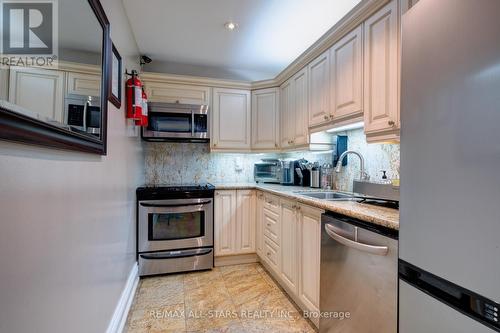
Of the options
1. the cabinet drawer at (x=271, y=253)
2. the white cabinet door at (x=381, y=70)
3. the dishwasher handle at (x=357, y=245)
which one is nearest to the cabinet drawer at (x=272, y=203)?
the cabinet drawer at (x=271, y=253)

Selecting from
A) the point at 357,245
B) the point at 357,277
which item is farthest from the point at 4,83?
the point at 357,277

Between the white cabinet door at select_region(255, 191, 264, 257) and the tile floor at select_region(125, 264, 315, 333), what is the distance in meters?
0.29

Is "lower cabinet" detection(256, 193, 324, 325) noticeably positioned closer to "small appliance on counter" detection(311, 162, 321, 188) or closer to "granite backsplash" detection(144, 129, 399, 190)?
"small appliance on counter" detection(311, 162, 321, 188)

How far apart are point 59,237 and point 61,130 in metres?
0.40

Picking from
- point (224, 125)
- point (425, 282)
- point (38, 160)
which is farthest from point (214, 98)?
point (425, 282)

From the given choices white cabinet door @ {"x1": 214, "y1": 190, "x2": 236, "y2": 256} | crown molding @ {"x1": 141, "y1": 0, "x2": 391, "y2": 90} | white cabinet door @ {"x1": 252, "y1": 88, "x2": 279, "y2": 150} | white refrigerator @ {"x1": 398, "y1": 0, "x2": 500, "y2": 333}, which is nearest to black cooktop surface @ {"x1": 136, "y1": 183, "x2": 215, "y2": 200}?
white cabinet door @ {"x1": 214, "y1": 190, "x2": 236, "y2": 256}

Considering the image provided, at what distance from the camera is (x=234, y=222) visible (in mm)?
2992

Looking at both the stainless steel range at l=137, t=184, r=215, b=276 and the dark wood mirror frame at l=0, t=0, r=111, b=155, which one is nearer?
the dark wood mirror frame at l=0, t=0, r=111, b=155

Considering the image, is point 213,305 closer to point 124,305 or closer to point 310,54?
point 124,305

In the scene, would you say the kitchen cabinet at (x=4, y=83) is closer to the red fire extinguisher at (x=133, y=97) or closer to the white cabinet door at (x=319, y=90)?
the red fire extinguisher at (x=133, y=97)

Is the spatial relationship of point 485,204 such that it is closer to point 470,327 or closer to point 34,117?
point 470,327

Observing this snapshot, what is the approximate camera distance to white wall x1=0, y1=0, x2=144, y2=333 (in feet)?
2.18

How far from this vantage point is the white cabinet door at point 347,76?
1767mm

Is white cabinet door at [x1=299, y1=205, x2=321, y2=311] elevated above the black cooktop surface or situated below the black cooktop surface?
below
